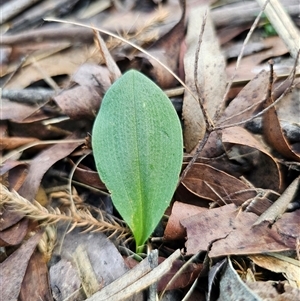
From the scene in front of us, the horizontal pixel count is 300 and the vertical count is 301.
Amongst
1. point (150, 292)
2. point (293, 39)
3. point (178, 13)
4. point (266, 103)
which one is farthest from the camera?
point (178, 13)

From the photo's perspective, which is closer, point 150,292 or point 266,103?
point 150,292

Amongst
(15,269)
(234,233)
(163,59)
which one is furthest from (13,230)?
(163,59)

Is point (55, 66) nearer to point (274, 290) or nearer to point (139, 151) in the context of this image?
point (139, 151)

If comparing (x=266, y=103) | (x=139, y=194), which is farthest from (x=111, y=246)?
(x=266, y=103)

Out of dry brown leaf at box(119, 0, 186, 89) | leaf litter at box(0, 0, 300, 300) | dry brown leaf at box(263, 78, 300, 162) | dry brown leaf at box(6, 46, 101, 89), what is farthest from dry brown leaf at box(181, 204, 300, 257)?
dry brown leaf at box(6, 46, 101, 89)

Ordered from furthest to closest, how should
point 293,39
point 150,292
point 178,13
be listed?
point 178,13 → point 293,39 → point 150,292

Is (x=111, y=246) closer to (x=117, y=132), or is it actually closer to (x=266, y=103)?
(x=117, y=132)

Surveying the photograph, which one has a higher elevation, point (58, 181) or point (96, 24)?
point (96, 24)
